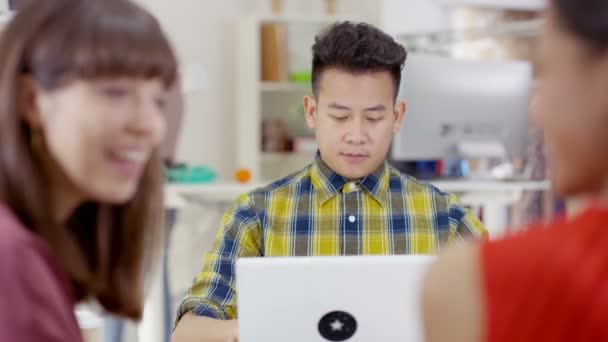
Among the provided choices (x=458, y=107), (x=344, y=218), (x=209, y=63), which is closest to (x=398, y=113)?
(x=344, y=218)

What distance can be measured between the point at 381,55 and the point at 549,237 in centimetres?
107

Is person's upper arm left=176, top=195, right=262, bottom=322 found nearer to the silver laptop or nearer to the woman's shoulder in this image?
the silver laptop

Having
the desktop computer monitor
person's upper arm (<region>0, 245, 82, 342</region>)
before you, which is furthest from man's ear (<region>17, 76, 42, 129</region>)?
the desktop computer monitor

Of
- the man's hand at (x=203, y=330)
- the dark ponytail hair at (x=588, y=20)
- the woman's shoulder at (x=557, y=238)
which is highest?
the dark ponytail hair at (x=588, y=20)

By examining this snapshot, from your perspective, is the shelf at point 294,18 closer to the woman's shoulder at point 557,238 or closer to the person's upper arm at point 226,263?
the person's upper arm at point 226,263

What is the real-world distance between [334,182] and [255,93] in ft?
11.0

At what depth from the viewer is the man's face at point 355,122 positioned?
1.54m

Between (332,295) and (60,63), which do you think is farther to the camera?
(332,295)

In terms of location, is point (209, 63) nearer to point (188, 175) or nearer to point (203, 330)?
point (188, 175)

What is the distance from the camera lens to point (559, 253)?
0.55 metres

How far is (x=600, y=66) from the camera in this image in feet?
1.89

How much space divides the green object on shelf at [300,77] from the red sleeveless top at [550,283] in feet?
14.4

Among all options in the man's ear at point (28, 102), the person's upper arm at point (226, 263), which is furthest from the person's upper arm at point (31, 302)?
the person's upper arm at point (226, 263)

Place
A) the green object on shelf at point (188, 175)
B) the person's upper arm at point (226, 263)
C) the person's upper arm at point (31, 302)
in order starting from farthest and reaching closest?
the green object on shelf at point (188, 175) → the person's upper arm at point (226, 263) → the person's upper arm at point (31, 302)
